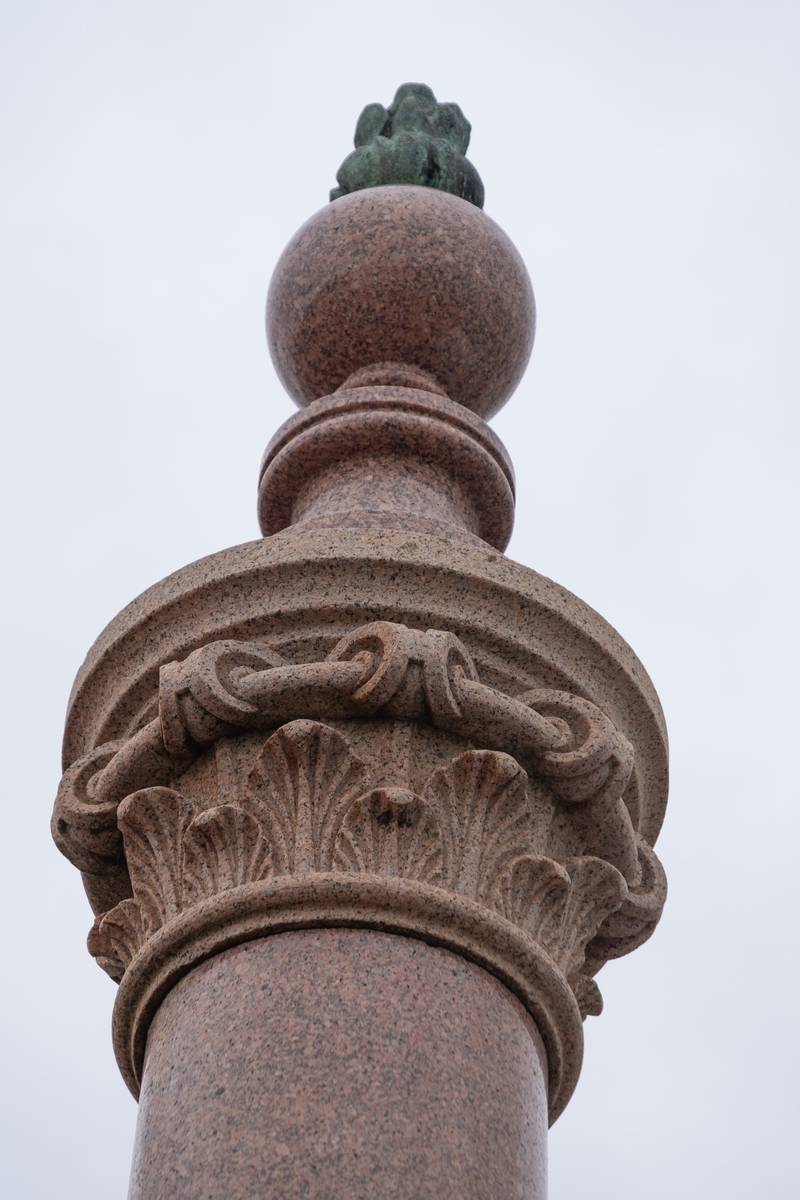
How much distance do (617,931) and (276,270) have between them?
3125mm

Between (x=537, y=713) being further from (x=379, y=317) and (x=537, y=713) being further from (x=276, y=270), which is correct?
(x=276, y=270)

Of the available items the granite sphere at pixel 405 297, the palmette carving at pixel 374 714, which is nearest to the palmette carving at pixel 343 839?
the palmette carving at pixel 374 714

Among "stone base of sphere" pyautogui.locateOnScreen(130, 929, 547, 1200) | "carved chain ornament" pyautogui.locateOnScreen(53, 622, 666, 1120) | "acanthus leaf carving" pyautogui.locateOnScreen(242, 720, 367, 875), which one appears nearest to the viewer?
"stone base of sphere" pyautogui.locateOnScreen(130, 929, 547, 1200)

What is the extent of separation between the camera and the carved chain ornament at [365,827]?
12.4ft

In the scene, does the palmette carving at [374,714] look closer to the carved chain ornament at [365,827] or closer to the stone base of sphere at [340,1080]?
the carved chain ornament at [365,827]

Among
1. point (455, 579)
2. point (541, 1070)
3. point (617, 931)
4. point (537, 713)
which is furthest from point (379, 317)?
point (541, 1070)

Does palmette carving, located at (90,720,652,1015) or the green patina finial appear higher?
the green patina finial

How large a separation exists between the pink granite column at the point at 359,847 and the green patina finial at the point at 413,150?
198 cm

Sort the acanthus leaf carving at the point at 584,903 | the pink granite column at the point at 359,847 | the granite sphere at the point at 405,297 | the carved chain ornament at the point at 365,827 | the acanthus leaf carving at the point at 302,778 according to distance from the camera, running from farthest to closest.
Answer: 1. the granite sphere at the point at 405,297
2. the acanthus leaf carving at the point at 584,903
3. the acanthus leaf carving at the point at 302,778
4. the carved chain ornament at the point at 365,827
5. the pink granite column at the point at 359,847

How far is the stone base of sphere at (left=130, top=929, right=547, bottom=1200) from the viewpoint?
3.23 meters

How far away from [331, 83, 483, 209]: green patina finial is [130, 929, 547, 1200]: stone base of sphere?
4.01 m

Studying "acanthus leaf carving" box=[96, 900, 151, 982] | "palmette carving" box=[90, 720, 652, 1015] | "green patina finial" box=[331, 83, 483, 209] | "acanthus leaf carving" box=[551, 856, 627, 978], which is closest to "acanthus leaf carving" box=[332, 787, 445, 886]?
"palmette carving" box=[90, 720, 652, 1015]

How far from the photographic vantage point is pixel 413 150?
668 cm

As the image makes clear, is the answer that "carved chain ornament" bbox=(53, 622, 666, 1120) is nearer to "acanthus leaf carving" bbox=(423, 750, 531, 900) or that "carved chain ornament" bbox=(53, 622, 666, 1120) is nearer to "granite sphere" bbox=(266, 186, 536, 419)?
"acanthus leaf carving" bbox=(423, 750, 531, 900)
